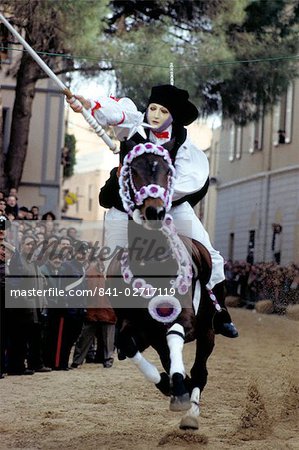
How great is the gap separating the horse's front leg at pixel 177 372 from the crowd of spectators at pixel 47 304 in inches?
218

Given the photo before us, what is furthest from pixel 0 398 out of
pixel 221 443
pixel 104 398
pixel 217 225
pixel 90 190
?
pixel 90 190

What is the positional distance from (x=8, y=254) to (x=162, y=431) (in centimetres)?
491

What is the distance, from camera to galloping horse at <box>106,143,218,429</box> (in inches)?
329

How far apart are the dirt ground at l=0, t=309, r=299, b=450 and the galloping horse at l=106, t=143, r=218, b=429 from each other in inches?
22.1

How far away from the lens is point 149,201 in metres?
8.20

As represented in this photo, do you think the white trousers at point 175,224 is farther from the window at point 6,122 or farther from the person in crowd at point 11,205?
the window at point 6,122

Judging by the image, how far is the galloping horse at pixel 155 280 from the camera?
837 centimetres

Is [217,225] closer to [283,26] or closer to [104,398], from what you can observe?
[283,26]

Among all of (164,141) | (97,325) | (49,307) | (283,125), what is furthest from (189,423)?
(283,125)

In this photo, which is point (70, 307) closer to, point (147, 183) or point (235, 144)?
point (147, 183)

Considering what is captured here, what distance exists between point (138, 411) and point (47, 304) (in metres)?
4.83

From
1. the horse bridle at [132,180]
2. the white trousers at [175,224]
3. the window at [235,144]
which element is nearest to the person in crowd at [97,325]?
the white trousers at [175,224]

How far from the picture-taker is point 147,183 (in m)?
8.30

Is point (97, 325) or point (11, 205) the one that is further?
point (11, 205)
